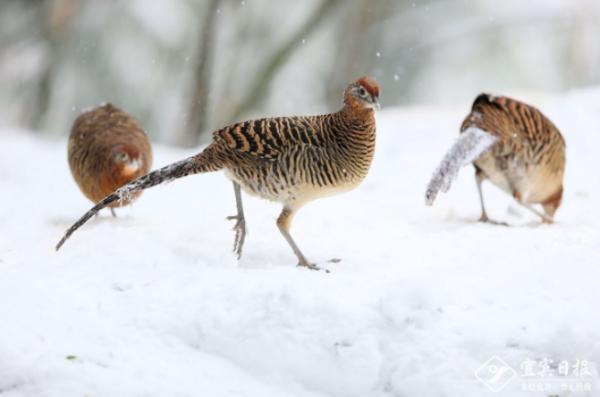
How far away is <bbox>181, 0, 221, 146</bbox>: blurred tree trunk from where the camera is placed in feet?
46.5

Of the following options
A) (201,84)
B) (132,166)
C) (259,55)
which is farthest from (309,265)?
(259,55)

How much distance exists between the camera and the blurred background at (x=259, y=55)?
50.4 feet

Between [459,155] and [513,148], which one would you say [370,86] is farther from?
[513,148]

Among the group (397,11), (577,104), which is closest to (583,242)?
(577,104)

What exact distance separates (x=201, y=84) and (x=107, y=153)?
25.5 feet

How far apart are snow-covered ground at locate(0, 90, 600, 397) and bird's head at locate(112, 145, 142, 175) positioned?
42 centimetres

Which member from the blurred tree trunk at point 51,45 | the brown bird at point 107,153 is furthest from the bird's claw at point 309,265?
the blurred tree trunk at point 51,45

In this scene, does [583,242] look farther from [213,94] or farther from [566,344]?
[213,94]

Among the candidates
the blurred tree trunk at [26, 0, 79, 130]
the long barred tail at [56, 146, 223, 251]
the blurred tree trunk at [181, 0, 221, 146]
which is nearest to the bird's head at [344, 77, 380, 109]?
the long barred tail at [56, 146, 223, 251]

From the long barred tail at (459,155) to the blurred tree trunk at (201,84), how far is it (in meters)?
8.13

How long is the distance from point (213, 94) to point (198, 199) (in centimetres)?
1050

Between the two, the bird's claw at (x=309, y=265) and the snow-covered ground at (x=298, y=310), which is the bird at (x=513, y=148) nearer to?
the snow-covered ground at (x=298, y=310)

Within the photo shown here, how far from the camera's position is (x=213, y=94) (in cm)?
1762

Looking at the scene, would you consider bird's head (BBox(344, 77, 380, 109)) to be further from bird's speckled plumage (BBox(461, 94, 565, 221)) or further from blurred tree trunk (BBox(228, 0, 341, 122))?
blurred tree trunk (BBox(228, 0, 341, 122))
